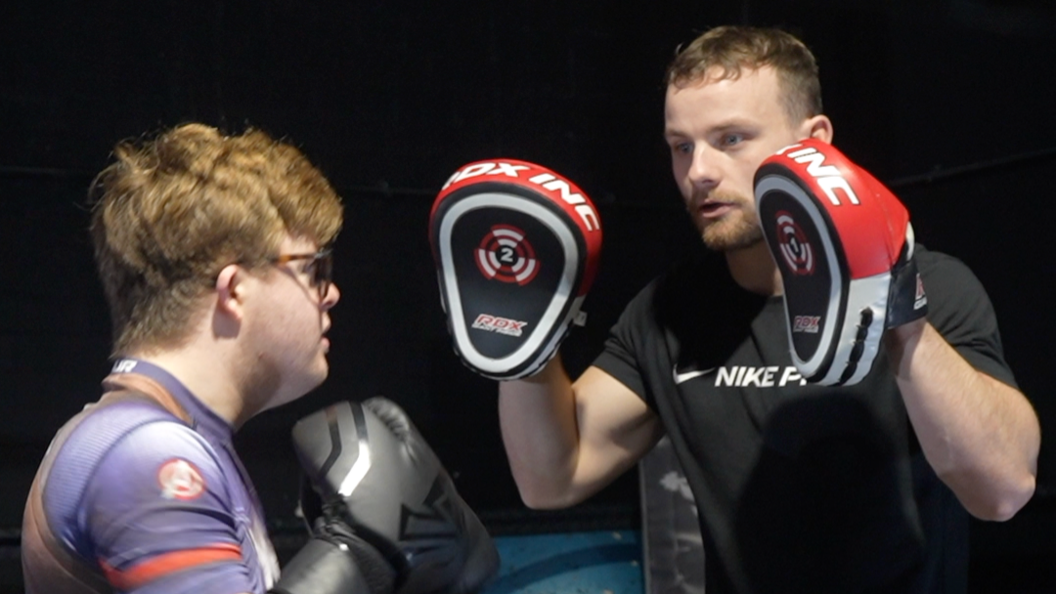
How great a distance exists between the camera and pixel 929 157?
9.39ft

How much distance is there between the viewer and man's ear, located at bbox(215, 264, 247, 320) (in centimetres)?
110

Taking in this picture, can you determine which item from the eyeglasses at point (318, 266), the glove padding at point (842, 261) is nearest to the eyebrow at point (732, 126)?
the glove padding at point (842, 261)

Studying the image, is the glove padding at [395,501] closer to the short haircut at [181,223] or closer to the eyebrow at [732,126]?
the short haircut at [181,223]

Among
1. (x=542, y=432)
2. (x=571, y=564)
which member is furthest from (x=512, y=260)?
(x=571, y=564)

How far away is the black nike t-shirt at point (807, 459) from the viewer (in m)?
1.53

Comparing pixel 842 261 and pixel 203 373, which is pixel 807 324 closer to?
pixel 842 261

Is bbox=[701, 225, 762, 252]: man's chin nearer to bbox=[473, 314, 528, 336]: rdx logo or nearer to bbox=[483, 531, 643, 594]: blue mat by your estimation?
bbox=[473, 314, 528, 336]: rdx logo

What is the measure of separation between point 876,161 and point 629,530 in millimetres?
1210

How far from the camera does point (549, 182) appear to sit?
1.54 m

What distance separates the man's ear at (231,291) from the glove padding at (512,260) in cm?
44

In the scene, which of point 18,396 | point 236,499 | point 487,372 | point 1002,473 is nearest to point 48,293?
point 18,396

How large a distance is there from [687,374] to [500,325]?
0.34 m

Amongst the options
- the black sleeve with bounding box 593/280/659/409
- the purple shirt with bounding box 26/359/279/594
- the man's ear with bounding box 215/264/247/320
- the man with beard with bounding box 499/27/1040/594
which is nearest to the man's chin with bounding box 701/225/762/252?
the man with beard with bounding box 499/27/1040/594

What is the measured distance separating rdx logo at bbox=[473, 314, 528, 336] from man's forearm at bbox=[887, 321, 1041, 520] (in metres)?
0.49
